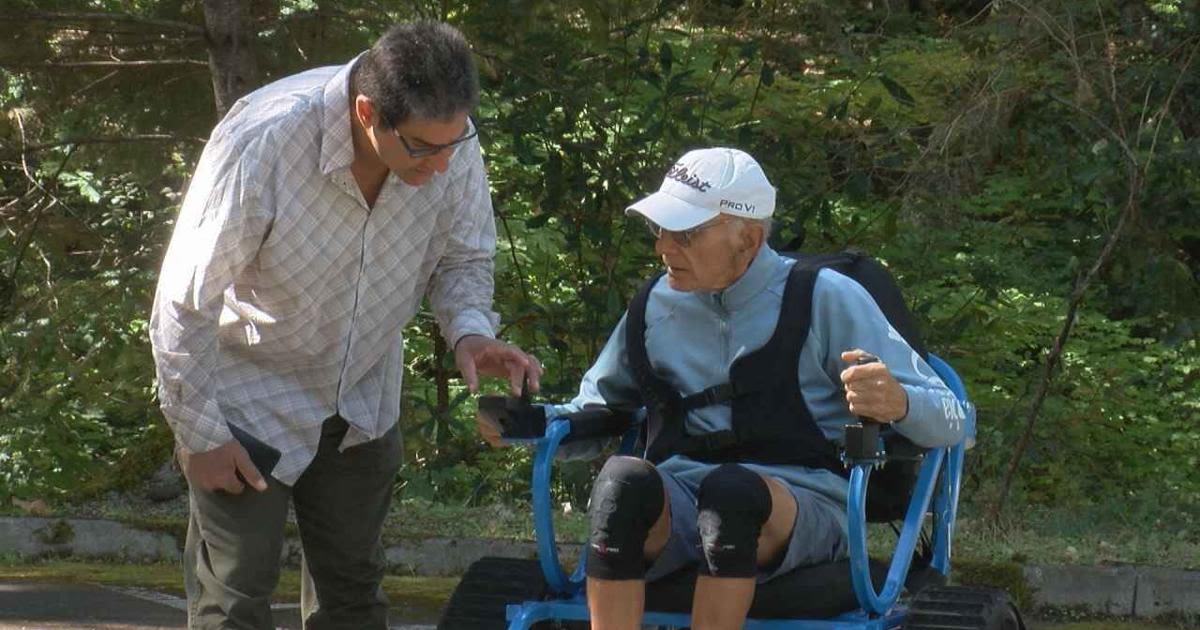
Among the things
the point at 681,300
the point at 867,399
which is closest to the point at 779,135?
the point at 681,300

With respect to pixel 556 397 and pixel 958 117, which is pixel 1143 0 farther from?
pixel 556 397

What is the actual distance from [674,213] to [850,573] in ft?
2.77

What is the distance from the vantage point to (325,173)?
354 centimetres

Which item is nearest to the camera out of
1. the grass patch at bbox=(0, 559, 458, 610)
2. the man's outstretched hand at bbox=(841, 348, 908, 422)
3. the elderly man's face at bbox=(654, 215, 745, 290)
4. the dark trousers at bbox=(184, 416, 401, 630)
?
Answer: the dark trousers at bbox=(184, 416, 401, 630)

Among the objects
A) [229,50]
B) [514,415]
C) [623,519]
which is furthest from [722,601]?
[229,50]

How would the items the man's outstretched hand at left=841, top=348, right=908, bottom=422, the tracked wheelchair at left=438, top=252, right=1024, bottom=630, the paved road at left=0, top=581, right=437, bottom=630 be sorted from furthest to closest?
the paved road at left=0, top=581, right=437, bottom=630, the tracked wheelchair at left=438, top=252, right=1024, bottom=630, the man's outstretched hand at left=841, top=348, right=908, bottom=422

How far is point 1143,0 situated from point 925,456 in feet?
17.9

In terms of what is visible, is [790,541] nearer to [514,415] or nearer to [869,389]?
[869,389]

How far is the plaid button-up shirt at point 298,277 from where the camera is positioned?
11.0 ft

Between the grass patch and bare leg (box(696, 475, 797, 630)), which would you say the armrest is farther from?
the grass patch

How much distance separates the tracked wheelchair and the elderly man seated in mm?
64

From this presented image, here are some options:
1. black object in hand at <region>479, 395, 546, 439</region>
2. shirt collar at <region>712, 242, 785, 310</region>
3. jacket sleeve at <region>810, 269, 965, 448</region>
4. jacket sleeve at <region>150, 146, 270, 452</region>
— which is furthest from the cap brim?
jacket sleeve at <region>150, 146, 270, 452</region>

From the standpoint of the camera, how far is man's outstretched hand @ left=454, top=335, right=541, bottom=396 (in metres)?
3.78

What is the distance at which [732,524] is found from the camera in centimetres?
358
